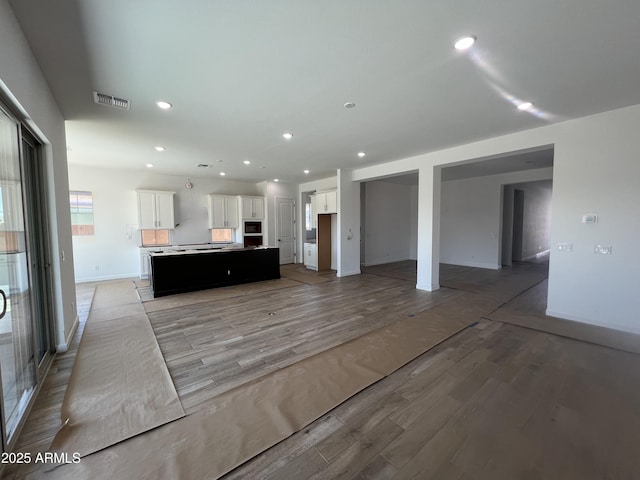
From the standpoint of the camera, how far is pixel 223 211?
27.1ft

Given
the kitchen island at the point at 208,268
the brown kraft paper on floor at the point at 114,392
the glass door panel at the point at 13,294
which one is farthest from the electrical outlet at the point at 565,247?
the glass door panel at the point at 13,294

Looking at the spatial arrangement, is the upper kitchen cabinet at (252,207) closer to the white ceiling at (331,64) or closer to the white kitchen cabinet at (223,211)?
the white kitchen cabinet at (223,211)

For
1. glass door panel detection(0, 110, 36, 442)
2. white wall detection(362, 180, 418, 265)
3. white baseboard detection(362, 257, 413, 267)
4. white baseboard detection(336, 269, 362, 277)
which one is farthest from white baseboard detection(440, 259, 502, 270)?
glass door panel detection(0, 110, 36, 442)

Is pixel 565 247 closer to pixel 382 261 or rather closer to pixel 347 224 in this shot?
pixel 347 224

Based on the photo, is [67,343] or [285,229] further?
[285,229]

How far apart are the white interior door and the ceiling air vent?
5.99 m

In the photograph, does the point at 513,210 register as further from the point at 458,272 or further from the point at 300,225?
the point at 300,225

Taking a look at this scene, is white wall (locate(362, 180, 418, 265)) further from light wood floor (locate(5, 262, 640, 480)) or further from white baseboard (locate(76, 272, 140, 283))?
white baseboard (locate(76, 272, 140, 283))

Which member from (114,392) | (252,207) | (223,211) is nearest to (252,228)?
(252,207)

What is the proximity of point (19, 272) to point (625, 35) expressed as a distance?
16.9 feet

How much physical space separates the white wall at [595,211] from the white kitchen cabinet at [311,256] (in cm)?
545

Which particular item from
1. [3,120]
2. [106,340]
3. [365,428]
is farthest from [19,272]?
[365,428]

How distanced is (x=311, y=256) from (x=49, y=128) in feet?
21.0

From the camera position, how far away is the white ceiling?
5.84ft
